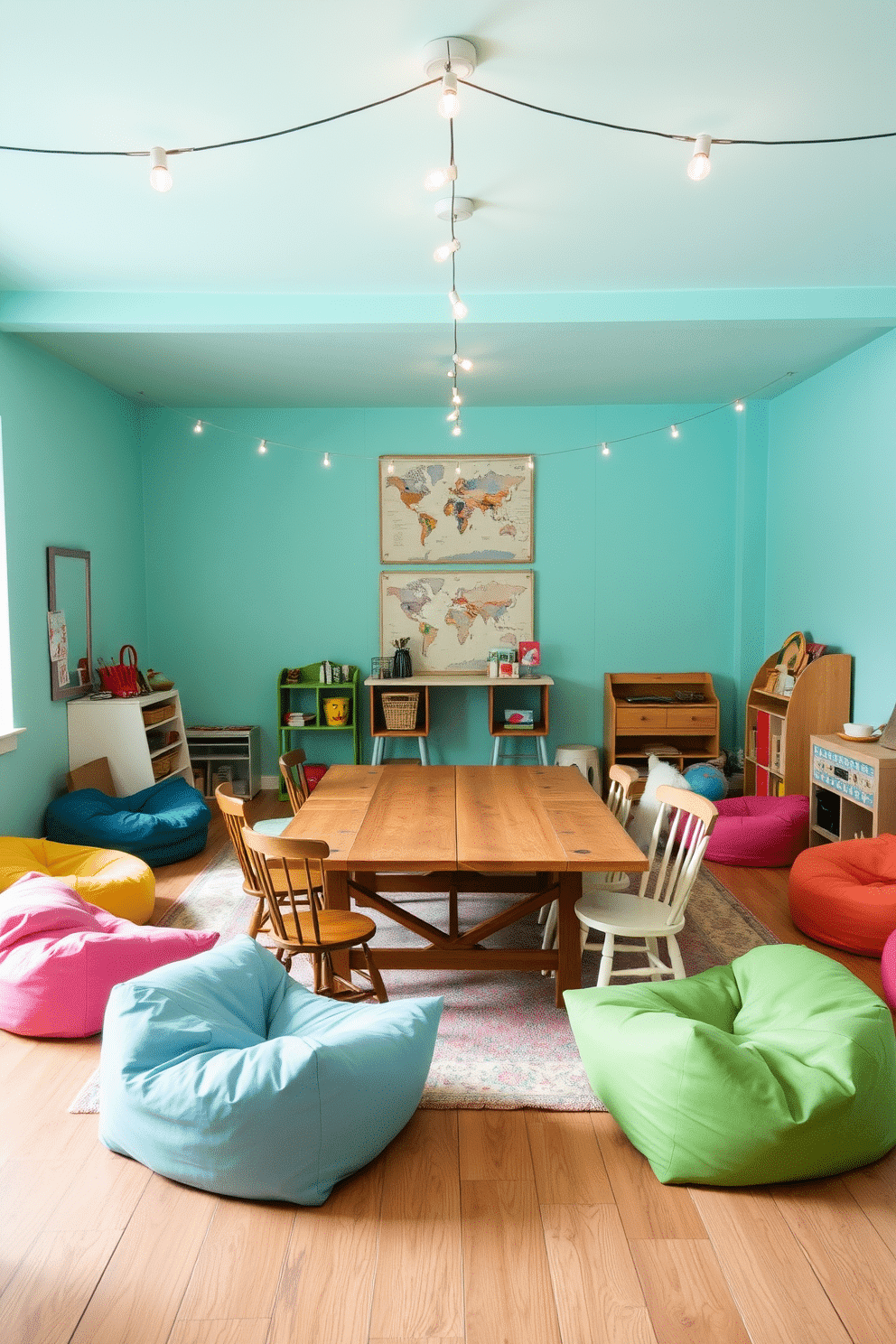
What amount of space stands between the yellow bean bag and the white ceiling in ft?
8.18

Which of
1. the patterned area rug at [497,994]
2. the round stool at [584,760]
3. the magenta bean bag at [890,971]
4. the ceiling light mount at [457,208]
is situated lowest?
the patterned area rug at [497,994]

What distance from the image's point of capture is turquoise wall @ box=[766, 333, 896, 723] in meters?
4.89

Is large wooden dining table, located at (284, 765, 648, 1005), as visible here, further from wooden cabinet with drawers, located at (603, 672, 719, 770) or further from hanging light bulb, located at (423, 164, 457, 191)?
wooden cabinet with drawers, located at (603, 672, 719, 770)

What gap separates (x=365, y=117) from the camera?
2861mm

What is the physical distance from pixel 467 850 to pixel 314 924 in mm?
543

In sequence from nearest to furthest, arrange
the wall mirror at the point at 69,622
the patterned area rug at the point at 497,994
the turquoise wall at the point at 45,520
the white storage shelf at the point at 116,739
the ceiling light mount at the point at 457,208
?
1. the patterned area rug at the point at 497,994
2. the ceiling light mount at the point at 457,208
3. the turquoise wall at the point at 45,520
4. the wall mirror at the point at 69,622
5. the white storage shelf at the point at 116,739

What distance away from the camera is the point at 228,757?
664 cm

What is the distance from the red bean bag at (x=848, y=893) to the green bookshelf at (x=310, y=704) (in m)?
3.46

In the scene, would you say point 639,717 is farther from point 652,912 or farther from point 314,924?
point 314,924

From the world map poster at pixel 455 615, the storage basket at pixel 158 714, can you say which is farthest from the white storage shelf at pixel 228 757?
the world map poster at pixel 455 615

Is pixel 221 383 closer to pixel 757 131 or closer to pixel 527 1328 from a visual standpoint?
pixel 757 131

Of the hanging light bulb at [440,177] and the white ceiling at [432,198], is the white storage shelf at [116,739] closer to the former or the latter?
the white ceiling at [432,198]

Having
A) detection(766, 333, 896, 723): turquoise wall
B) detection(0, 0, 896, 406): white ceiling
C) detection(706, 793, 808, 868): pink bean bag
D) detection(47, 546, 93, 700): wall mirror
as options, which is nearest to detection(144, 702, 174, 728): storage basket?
detection(47, 546, 93, 700): wall mirror

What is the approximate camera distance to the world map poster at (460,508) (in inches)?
266
